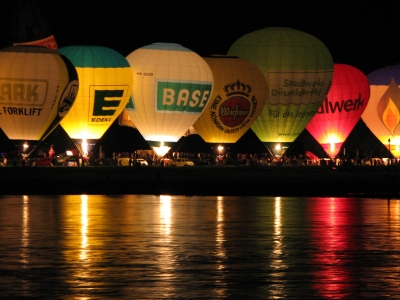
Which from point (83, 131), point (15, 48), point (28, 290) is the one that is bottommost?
point (28, 290)

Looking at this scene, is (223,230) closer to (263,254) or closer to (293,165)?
(263,254)

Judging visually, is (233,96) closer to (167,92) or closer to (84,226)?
(167,92)

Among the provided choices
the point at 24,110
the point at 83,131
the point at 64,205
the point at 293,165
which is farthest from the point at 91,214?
the point at 293,165

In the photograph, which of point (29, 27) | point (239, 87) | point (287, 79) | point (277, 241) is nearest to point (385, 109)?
point (287, 79)

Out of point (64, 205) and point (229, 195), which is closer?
point (64, 205)

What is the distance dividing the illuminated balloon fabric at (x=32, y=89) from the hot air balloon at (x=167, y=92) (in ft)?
17.2

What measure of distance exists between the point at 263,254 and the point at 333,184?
28044mm

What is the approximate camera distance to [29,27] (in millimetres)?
76375

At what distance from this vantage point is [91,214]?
108ft

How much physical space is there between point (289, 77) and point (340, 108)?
6.38 m

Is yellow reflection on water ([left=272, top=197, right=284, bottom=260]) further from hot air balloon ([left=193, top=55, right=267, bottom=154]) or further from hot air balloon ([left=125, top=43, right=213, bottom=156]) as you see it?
hot air balloon ([left=193, top=55, right=267, bottom=154])

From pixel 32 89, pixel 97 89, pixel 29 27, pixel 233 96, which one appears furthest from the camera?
pixel 29 27

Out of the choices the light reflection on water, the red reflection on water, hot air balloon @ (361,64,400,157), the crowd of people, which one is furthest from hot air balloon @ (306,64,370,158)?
the light reflection on water

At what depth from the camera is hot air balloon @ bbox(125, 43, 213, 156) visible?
213 feet
